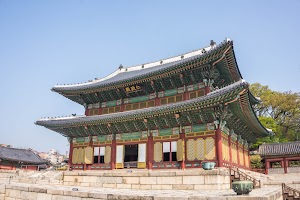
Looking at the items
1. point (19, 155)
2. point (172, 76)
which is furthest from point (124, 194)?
point (19, 155)

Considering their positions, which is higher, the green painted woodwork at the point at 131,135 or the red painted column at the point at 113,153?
the green painted woodwork at the point at 131,135

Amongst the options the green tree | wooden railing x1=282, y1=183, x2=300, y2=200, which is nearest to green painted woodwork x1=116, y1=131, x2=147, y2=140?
wooden railing x1=282, y1=183, x2=300, y2=200

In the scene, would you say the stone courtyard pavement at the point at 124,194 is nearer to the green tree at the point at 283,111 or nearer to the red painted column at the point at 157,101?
the red painted column at the point at 157,101

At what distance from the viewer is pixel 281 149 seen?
1192 inches

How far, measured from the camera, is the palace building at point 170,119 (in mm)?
19141

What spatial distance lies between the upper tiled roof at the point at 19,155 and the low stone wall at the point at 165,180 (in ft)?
91.9

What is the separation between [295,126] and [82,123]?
38.8 m

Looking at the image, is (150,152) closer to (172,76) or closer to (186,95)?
(186,95)

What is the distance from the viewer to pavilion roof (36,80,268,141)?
17188 mm

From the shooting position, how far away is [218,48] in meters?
18.6

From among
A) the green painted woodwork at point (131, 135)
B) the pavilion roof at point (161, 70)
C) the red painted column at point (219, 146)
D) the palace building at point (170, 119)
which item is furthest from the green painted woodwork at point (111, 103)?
the red painted column at point (219, 146)

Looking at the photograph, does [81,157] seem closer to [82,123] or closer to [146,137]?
[82,123]

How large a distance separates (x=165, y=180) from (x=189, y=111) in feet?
17.8

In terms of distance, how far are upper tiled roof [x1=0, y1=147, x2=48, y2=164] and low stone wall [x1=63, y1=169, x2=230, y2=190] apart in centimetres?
2801
